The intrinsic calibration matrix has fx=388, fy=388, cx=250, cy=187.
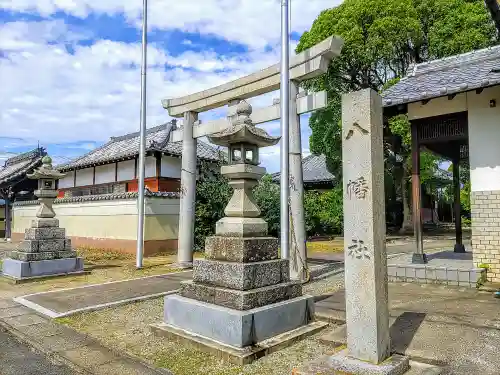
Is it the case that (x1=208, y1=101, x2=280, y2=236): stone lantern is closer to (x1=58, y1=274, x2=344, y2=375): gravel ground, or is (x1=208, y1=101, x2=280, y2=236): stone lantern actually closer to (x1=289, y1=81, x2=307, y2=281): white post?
(x1=58, y1=274, x2=344, y2=375): gravel ground

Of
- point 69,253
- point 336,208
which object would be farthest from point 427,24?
point 69,253

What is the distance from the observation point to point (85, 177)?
898 inches

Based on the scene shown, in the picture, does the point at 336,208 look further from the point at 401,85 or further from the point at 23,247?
the point at 23,247

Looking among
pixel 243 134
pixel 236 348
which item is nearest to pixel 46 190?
pixel 243 134

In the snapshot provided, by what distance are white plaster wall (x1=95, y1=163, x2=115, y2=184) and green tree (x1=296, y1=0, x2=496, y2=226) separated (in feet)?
39.4

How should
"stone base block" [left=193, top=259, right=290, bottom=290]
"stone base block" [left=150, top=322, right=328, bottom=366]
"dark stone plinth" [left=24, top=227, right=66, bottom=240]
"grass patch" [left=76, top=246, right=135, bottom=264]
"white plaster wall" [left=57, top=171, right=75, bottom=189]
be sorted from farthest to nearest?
1. "white plaster wall" [left=57, top=171, right=75, bottom=189]
2. "grass patch" [left=76, top=246, right=135, bottom=264]
3. "dark stone plinth" [left=24, top=227, right=66, bottom=240]
4. "stone base block" [left=193, top=259, right=290, bottom=290]
5. "stone base block" [left=150, top=322, right=328, bottom=366]

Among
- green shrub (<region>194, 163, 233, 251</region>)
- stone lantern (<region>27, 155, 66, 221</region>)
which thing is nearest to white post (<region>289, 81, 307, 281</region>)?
stone lantern (<region>27, 155, 66, 221</region>)

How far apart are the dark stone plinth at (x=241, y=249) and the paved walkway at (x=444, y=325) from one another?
147 centimetres

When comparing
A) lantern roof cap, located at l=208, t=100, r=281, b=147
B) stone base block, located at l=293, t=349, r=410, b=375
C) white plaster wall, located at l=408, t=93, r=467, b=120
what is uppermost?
white plaster wall, located at l=408, t=93, r=467, b=120

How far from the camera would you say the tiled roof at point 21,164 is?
24453 mm

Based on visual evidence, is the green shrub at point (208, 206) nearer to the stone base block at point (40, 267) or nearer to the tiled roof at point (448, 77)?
the stone base block at point (40, 267)

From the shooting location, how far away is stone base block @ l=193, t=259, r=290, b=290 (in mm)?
5477

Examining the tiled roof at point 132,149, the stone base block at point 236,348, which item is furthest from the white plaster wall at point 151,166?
the stone base block at point 236,348

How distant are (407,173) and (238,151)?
2069 cm
